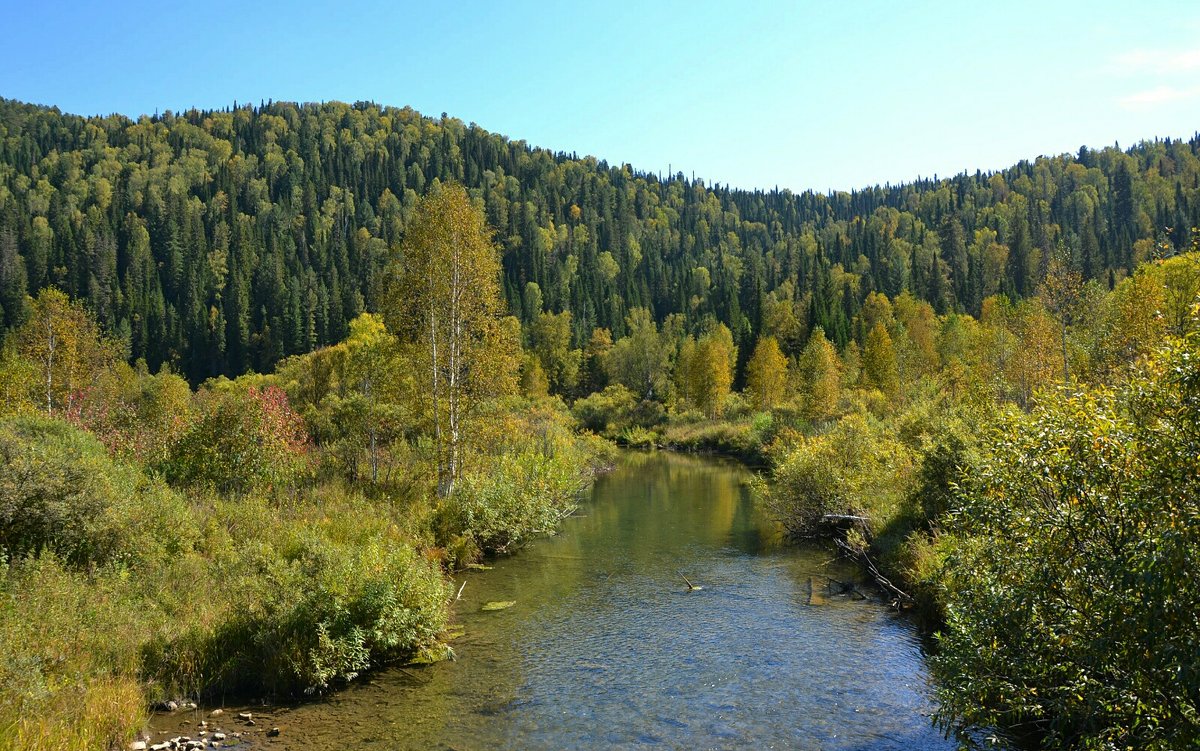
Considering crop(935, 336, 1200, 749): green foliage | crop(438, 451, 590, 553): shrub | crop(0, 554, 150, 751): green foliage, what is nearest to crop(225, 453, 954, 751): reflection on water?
crop(438, 451, 590, 553): shrub

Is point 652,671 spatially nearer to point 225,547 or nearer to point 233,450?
point 225,547

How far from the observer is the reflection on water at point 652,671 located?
444 inches

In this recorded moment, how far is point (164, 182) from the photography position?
17200 centimetres

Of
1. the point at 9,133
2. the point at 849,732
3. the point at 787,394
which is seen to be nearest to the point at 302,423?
the point at 849,732

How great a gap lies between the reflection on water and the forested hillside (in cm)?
8068

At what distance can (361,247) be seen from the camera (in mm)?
150625

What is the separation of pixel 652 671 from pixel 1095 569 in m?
9.00

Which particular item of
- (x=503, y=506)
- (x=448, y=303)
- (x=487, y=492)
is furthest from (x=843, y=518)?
(x=448, y=303)

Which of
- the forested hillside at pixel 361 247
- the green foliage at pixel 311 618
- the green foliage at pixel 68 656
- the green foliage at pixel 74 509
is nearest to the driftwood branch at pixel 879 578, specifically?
the green foliage at pixel 311 618

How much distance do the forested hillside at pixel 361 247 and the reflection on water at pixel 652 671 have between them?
8068 centimetres

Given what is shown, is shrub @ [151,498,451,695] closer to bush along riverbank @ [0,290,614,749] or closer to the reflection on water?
bush along riverbank @ [0,290,614,749]

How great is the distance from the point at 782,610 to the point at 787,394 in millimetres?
59729

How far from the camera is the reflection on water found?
11266 mm

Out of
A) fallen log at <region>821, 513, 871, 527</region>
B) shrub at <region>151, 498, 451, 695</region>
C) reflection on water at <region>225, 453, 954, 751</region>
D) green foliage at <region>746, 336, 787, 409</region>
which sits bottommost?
reflection on water at <region>225, 453, 954, 751</region>
